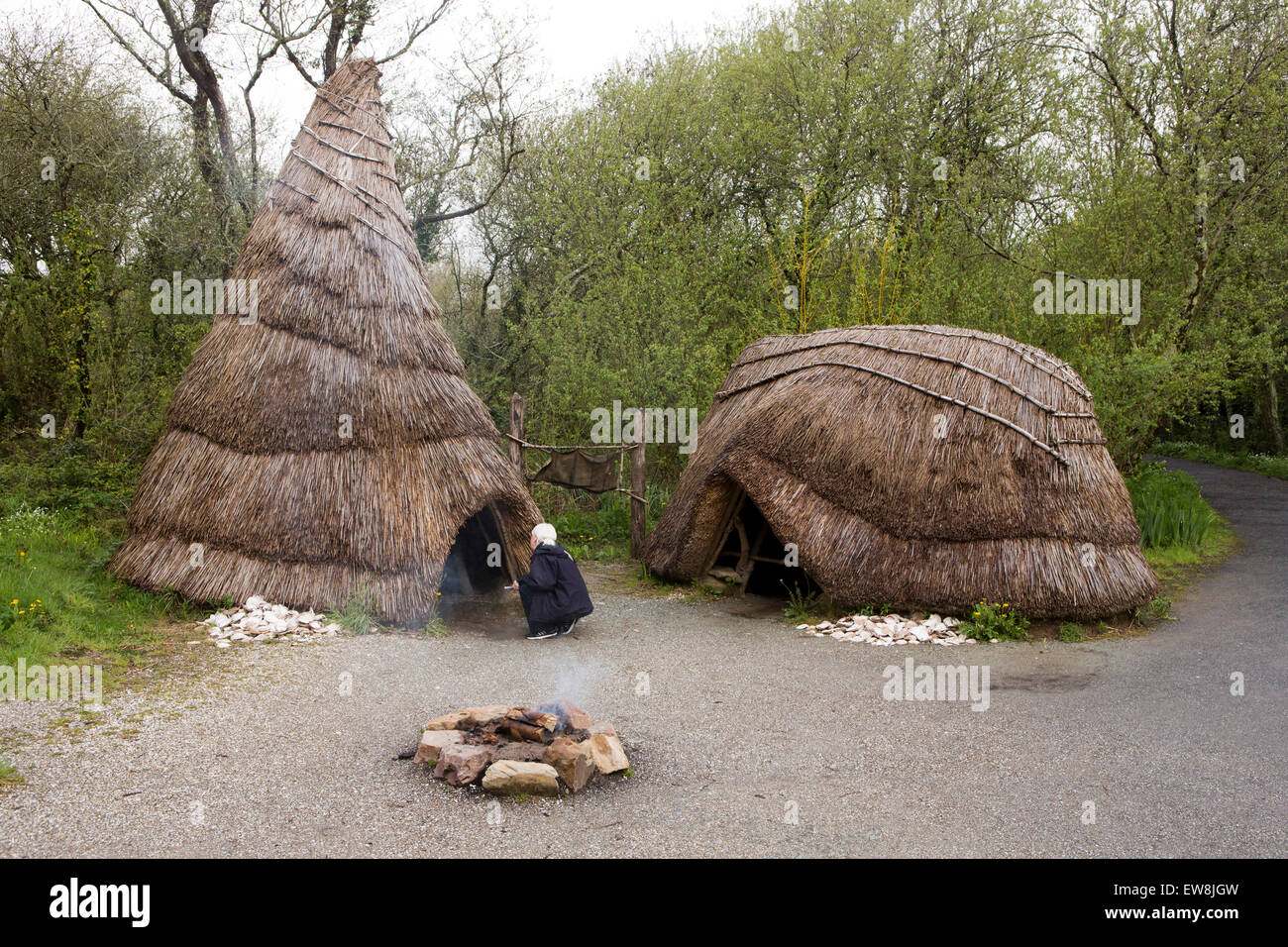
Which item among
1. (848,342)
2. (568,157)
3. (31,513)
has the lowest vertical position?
(31,513)

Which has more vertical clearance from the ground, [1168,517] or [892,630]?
[1168,517]

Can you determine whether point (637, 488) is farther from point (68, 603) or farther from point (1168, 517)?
point (1168, 517)

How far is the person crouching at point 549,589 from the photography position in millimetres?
9406

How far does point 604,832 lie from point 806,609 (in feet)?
20.3

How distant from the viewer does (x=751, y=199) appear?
70.6ft

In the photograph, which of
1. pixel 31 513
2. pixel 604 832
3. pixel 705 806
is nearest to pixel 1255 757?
pixel 705 806

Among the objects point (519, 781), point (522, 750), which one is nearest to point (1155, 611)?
point (522, 750)

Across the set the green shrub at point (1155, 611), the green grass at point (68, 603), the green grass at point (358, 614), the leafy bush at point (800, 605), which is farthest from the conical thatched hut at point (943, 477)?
the green grass at point (68, 603)

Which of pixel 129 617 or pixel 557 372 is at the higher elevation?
pixel 557 372

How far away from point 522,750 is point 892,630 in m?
5.02

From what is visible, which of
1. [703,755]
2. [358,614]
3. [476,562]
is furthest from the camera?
[476,562]

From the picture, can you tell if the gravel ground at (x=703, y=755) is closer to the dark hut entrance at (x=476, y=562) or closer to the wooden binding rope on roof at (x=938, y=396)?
the dark hut entrance at (x=476, y=562)

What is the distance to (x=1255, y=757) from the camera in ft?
20.7

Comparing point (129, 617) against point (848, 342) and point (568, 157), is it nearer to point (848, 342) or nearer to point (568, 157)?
point (848, 342)
